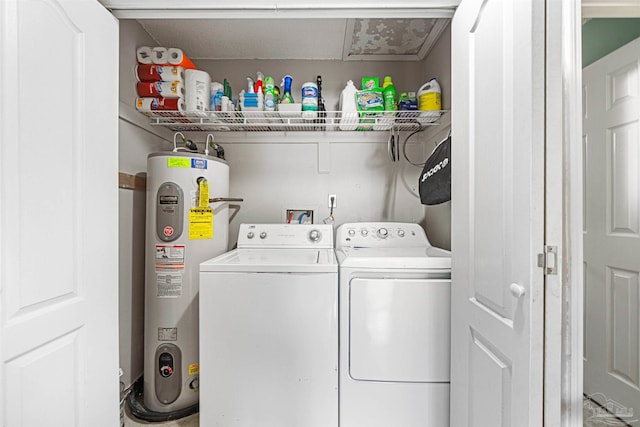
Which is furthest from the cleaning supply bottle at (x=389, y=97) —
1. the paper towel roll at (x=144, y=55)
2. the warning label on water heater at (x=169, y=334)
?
the warning label on water heater at (x=169, y=334)

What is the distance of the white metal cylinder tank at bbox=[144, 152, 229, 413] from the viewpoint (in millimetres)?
1853

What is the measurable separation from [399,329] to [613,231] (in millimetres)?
969

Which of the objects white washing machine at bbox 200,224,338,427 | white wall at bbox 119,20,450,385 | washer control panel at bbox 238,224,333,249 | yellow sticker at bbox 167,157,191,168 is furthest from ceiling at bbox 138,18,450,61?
white washing machine at bbox 200,224,338,427

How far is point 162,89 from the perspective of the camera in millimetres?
2018

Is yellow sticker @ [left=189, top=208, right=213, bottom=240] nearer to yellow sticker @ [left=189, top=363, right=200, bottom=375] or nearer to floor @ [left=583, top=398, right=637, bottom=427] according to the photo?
yellow sticker @ [left=189, top=363, right=200, bottom=375]

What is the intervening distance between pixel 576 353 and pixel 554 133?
0.56m

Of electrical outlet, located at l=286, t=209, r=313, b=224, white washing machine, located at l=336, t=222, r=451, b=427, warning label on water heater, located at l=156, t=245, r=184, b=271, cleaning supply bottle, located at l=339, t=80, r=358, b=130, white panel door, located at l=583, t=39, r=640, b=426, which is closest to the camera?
white panel door, located at l=583, t=39, r=640, b=426

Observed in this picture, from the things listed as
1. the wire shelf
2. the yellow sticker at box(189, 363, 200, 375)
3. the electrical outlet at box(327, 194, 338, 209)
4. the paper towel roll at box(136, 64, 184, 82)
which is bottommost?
the yellow sticker at box(189, 363, 200, 375)

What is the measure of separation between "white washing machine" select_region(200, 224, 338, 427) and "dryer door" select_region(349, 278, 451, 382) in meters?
0.12

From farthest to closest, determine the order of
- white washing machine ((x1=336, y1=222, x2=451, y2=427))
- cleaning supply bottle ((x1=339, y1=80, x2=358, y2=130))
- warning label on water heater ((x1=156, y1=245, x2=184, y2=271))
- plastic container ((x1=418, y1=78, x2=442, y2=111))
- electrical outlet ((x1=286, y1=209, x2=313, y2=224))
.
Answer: electrical outlet ((x1=286, y1=209, x2=313, y2=224)), cleaning supply bottle ((x1=339, y1=80, x2=358, y2=130)), plastic container ((x1=418, y1=78, x2=442, y2=111)), warning label on water heater ((x1=156, y1=245, x2=184, y2=271)), white washing machine ((x1=336, y1=222, x2=451, y2=427))

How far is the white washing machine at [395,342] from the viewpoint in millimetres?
1518

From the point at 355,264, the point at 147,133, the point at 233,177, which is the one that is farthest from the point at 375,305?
the point at 147,133

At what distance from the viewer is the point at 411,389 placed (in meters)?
1.52
